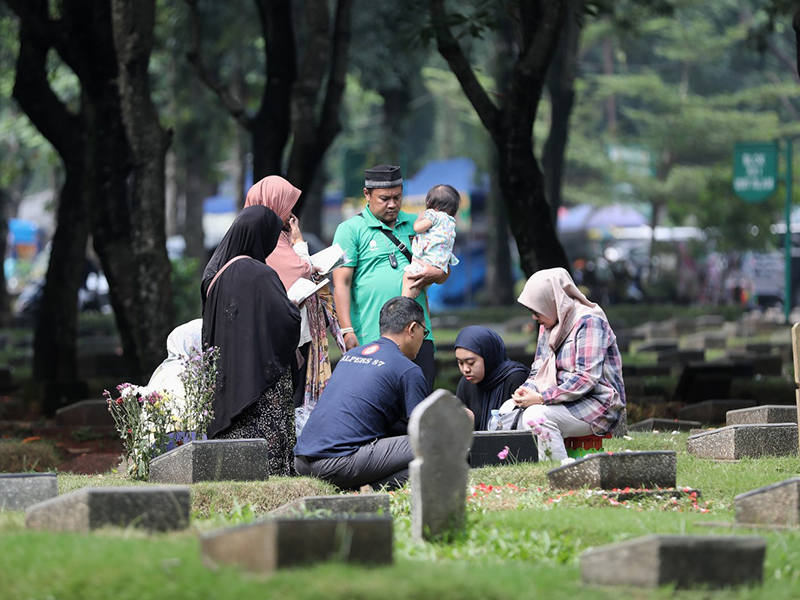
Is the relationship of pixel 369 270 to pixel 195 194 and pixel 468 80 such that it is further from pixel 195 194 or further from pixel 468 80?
pixel 195 194

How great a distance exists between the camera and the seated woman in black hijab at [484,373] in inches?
356

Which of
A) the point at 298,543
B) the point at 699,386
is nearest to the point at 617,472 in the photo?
the point at 298,543

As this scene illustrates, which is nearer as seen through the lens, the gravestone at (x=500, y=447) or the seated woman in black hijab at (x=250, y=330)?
the seated woman in black hijab at (x=250, y=330)

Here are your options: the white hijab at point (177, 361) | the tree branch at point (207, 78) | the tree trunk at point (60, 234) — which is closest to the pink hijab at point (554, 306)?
the white hijab at point (177, 361)

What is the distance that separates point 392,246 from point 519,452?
1.73 meters

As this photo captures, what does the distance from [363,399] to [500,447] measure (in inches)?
40.2

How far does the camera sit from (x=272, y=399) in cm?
831

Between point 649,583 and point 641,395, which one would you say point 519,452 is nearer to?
point 649,583

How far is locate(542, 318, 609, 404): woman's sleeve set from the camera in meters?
8.63

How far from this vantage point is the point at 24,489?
6.91 metres

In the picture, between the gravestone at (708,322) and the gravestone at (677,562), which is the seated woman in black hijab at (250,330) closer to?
the gravestone at (677,562)

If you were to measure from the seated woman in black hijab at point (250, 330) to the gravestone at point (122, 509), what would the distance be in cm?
234

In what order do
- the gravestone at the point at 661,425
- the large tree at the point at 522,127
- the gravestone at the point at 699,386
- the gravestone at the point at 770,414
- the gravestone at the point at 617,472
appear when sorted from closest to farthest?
1. the gravestone at the point at 617,472
2. the gravestone at the point at 770,414
3. the gravestone at the point at 661,425
4. the large tree at the point at 522,127
5. the gravestone at the point at 699,386

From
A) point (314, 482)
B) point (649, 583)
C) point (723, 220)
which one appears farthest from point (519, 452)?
point (723, 220)
